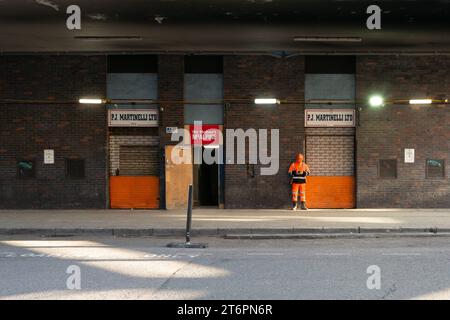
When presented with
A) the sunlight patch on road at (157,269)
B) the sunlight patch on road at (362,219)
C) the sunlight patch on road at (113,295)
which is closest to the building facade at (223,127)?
the sunlight patch on road at (362,219)

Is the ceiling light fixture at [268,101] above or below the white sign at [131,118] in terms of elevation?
above

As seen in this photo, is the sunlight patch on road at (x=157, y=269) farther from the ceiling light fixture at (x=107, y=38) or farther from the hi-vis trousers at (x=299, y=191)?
the hi-vis trousers at (x=299, y=191)

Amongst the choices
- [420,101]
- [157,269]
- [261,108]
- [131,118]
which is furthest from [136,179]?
[157,269]

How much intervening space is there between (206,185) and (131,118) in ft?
10.8

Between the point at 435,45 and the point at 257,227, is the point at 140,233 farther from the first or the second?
the point at 435,45

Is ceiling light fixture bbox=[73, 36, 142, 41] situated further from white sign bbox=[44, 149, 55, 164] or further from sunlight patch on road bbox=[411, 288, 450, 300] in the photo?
sunlight patch on road bbox=[411, 288, 450, 300]

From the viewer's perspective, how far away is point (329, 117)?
22.0m

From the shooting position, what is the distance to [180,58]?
21797 millimetres

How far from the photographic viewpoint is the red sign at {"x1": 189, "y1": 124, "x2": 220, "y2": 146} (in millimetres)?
21859

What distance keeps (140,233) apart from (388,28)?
8087 mm

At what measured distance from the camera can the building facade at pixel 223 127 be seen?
21797mm

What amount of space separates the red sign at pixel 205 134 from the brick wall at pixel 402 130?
180 inches

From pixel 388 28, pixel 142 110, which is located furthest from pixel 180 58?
pixel 388 28

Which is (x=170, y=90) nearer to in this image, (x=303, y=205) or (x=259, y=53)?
(x=259, y=53)
